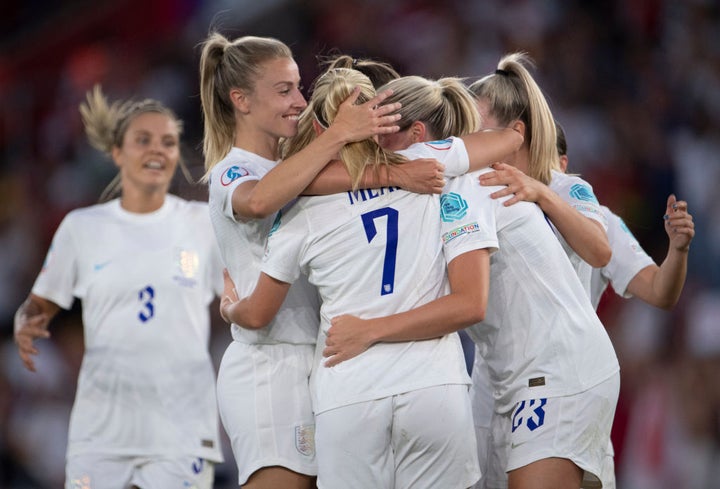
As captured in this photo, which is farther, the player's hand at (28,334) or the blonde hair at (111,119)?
the blonde hair at (111,119)

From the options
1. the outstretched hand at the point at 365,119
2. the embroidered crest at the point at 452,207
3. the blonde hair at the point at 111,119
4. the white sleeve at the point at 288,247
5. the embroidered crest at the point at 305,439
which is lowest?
the embroidered crest at the point at 305,439

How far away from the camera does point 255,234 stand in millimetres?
3912

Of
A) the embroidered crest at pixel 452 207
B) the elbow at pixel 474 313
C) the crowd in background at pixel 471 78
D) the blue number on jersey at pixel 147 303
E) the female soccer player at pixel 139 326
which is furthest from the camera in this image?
the crowd in background at pixel 471 78

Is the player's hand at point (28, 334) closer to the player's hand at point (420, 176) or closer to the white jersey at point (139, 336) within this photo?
the white jersey at point (139, 336)

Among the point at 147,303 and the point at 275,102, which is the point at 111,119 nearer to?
the point at 147,303

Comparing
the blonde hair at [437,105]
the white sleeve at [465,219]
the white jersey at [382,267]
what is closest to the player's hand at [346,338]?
the white jersey at [382,267]

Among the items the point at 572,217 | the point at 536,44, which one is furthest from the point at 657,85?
the point at 572,217

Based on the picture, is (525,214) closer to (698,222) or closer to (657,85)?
(698,222)

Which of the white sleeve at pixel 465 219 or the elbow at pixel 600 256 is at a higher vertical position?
the white sleeve at pixel 465 219

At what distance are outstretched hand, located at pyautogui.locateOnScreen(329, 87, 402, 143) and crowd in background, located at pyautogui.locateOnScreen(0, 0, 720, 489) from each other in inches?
109

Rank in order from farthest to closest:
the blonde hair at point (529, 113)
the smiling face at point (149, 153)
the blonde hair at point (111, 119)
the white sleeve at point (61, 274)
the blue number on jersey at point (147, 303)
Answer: the blonde hair at point (111, 119) < the smiling face at point (149, 153) < the white sleeve at point (61, 274) < the blue number on jersey at point (147, 303) < the blonde hair at point (529, 113)

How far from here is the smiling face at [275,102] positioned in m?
4.02

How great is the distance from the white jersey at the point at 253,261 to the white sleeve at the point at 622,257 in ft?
4.58

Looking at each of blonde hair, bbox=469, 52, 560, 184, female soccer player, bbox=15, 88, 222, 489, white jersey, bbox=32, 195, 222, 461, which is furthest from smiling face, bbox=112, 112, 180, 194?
blonde hair, bbox=469, 52, 560, 184
